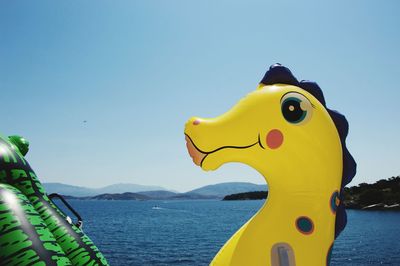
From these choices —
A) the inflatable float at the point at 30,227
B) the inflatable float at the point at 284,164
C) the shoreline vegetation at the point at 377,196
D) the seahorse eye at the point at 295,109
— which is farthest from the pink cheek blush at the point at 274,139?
the shoreline vegetation at the point at 377,196

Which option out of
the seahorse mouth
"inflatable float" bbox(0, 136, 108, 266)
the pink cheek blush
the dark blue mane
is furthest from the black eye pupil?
"inflatable float" bbox(0, 136, 108, 266)

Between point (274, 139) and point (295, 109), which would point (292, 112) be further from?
point (274, 139)

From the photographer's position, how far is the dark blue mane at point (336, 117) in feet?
10.6

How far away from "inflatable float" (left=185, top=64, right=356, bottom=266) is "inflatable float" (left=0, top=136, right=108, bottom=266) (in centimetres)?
119

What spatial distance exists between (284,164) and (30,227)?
6.50 ft

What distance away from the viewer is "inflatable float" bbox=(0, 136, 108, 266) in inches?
76.6

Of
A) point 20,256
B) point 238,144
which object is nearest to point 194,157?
point 238,144

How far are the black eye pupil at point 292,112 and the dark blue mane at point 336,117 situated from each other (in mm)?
304

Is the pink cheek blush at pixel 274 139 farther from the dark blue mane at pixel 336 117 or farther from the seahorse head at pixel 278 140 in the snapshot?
the dark blue mane at pixel 336 117

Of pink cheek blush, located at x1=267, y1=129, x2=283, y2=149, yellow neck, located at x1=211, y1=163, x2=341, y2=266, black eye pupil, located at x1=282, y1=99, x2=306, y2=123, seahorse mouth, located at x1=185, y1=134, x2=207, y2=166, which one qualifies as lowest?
yellow neck, located at x1=211, y1=163, x2=341, y2=266

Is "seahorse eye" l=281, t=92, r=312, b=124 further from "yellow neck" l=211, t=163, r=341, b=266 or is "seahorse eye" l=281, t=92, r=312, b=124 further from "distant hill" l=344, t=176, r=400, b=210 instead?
"distant hill" l=344, t=176, r=400, b=210

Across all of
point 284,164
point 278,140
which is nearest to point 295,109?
point 278,140

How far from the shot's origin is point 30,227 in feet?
6.79

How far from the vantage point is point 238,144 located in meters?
3.11
